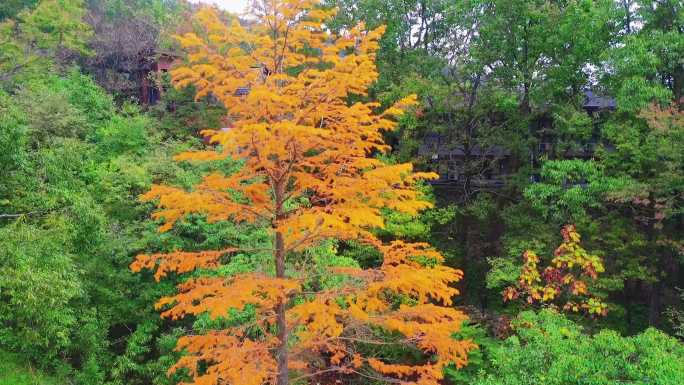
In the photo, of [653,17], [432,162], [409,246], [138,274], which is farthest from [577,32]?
[138,274]

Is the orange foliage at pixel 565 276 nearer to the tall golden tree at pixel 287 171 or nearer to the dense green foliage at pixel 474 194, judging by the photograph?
the dense green foliage at pixel 474 194

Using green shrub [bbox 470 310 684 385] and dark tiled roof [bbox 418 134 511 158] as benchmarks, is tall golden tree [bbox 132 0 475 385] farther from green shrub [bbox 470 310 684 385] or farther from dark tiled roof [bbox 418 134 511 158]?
dark tiled roof [bbox 418 134 511 158]

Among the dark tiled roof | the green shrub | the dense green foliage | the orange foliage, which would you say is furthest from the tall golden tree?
the dark tiled roof

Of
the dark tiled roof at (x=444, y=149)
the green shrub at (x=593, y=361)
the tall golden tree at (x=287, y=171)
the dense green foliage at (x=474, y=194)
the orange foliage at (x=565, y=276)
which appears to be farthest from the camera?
the dark tiled roof at (x=444, y=149)

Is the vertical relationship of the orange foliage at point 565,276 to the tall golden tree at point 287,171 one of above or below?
below

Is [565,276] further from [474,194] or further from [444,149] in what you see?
[444,149]

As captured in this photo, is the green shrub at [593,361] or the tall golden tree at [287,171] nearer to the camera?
the tall golden tree at [287,171]

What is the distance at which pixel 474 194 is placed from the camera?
18891 millimetres

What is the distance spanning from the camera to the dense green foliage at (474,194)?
931cm

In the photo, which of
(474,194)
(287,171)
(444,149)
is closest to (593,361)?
(287,171)

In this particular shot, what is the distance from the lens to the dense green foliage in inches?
367

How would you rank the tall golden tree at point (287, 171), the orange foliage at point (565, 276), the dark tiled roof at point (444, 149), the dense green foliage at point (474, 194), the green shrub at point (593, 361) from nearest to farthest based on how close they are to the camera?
the tall golden tree at point (287, 171)
the green shrub at point (593, 361)
the dense green foliage at point (474, 194)
the orange foliage at point (565, 276)
the dark tiled roof at point (444, 149)

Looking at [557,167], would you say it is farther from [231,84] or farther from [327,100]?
[231,84]

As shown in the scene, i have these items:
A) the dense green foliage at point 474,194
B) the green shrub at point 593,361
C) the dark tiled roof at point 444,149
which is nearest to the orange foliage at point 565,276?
the dense green foliage at point 474,194
